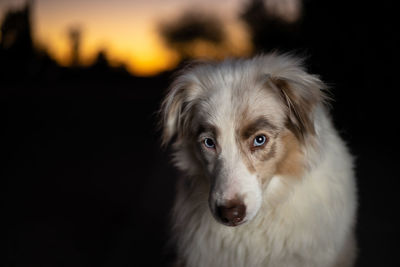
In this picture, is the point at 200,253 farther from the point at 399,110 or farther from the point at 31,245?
the point at 399,110

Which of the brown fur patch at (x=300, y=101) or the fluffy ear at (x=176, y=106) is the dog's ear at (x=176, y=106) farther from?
the brown fur patch at (x=300, y=101)

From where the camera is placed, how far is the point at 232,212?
1.84m

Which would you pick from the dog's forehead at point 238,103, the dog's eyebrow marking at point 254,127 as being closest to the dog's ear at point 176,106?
the dog's forehead at point 238,103

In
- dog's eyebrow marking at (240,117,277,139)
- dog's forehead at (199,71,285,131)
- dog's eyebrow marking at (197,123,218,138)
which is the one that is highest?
dog's forehead at (199,71,285,131)

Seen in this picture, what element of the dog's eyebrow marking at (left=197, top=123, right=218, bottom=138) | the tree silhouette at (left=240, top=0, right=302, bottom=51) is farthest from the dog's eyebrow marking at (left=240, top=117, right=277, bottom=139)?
the tree silhouette at (left=240, top=0, right=302, bottom=51)

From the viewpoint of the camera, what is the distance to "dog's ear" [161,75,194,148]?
235cm

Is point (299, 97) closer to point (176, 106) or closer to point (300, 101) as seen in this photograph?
point (300, 101)

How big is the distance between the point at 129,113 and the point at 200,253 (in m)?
6.45

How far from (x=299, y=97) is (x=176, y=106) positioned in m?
0.69

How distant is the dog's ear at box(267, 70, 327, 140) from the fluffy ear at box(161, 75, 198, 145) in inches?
18.4

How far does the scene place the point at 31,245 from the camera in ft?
11.1

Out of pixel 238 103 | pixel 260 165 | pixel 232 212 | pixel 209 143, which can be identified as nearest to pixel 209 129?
pixel 209 143

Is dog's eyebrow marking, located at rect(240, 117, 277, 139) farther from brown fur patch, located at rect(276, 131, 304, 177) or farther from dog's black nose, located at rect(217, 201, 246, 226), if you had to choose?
dog's black nose, located at rect(217, 201, 246, 226)

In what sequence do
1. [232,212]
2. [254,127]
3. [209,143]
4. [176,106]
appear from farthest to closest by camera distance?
[176,106] < [209,143] < [254,127] < [232,212]
